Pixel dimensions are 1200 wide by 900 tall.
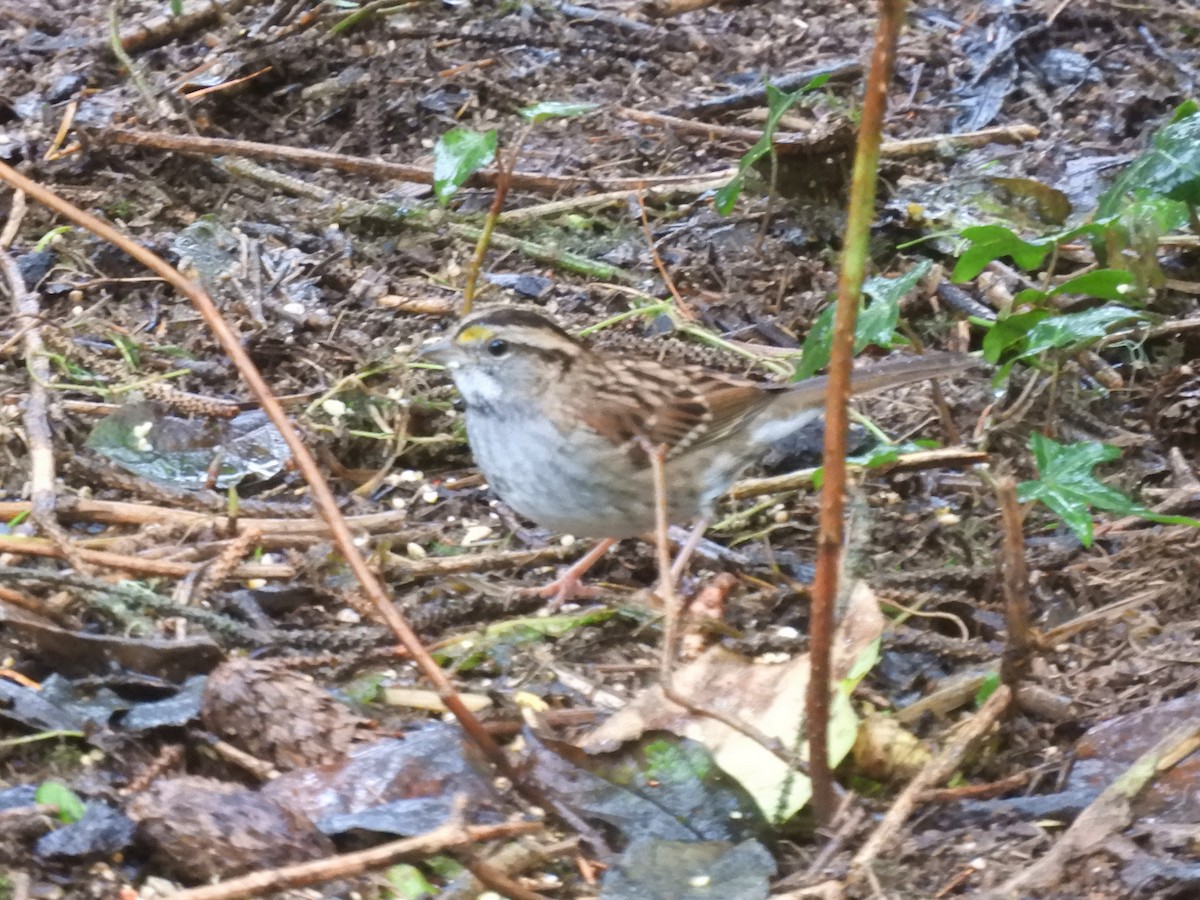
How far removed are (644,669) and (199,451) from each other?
5.06 ft

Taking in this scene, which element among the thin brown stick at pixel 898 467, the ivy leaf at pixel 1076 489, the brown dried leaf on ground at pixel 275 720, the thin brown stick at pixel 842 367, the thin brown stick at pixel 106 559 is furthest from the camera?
the thin brown stick at pixel 898 467

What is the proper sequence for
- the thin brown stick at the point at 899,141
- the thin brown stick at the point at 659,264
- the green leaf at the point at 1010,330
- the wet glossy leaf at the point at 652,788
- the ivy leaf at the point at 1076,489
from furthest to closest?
1. the thin brown stick at the point at 899,141
2. the thin brown stick at the point at 659,264
3. the green leaf at the point at 1010,330
4. the ivy leaf at the point at 1076,489
5. the wet glossy leaf at the point at 652,788

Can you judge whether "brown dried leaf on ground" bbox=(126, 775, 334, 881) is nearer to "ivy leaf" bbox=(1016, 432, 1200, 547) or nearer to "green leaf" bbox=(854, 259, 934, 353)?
"ivy leaf" bbox=(1016, 432, 1200, 547)

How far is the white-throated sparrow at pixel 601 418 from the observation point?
338 cm

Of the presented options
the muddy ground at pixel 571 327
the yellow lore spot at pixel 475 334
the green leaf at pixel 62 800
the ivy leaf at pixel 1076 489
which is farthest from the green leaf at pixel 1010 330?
the green leaf at pixel 62 800

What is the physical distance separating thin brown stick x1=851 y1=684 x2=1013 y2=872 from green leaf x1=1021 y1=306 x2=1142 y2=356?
45.2 inches

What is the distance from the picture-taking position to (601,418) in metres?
3.51

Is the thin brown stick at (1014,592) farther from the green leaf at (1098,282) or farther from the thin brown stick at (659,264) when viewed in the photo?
the thin brown stick at (659,264)

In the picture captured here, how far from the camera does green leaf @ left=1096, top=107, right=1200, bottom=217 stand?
360 cm

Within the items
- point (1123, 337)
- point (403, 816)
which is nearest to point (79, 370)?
point (403, 816)

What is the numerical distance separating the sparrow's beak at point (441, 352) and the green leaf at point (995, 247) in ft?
4.30

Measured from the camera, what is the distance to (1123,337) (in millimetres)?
4105

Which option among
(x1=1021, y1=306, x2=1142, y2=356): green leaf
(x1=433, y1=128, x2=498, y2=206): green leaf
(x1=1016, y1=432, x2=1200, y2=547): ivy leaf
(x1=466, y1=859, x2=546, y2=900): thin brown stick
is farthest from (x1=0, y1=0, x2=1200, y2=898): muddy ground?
(x1=433, y1=128, x2=498, y2=206): green leaf

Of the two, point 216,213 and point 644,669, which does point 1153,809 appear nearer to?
point 644,669
